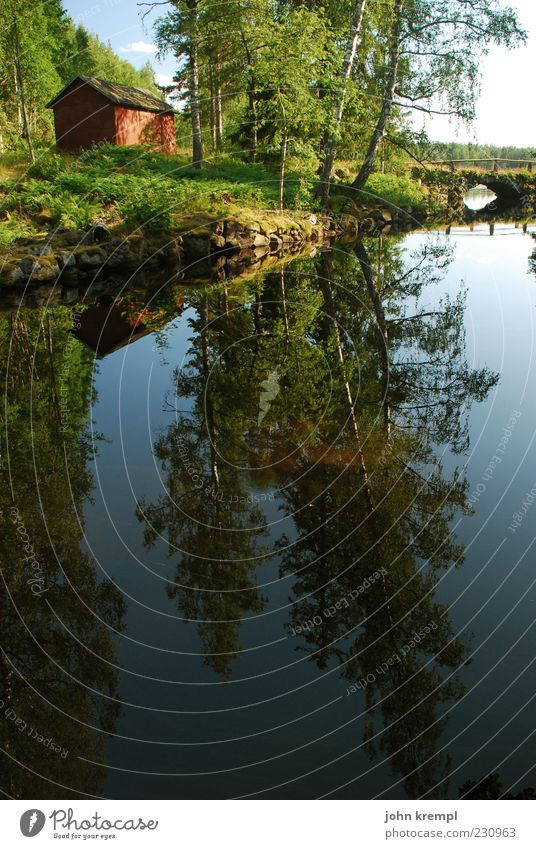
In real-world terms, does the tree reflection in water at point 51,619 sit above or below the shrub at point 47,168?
below

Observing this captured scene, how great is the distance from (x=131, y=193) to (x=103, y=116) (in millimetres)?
17576

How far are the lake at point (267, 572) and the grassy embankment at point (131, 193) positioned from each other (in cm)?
968

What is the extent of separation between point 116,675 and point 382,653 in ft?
5.66

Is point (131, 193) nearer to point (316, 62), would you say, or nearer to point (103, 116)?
point (316, 62)

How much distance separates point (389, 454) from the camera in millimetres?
8047

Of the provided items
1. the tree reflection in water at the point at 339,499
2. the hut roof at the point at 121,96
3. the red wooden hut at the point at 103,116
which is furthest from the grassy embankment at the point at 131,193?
the tree reflection in water at the point at 339,499

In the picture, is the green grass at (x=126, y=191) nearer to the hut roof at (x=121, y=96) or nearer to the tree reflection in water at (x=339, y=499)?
the hut roof at (x=121, y=96)

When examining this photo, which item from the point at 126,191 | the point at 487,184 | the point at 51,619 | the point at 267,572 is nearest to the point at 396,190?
the point at 487,184

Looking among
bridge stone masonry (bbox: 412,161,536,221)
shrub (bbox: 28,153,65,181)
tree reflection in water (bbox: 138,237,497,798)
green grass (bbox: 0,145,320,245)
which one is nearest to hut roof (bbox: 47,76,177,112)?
green grass (bbox: 0,145,320,245)

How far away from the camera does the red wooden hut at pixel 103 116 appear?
37281mm

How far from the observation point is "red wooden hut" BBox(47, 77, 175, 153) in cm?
3728

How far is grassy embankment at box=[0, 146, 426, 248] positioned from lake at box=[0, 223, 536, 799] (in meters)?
9.68
